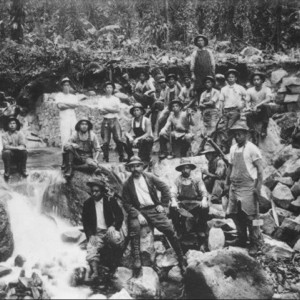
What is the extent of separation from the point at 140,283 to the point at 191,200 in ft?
3.63

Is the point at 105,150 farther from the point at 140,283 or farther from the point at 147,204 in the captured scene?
the point at 140,283

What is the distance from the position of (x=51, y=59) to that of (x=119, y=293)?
534cm

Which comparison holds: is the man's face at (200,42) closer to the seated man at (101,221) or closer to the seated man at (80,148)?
the seated man at (80,148)

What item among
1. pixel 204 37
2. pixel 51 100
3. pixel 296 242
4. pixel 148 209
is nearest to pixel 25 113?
pixel 51 100

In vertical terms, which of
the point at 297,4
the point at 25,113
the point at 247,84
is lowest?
the point at 25,113

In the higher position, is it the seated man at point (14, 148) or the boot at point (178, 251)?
the seated man at point (14, 148)

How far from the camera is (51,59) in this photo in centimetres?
819

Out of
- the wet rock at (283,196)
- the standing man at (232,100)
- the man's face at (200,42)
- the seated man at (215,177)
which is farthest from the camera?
the man's face at (200,42)

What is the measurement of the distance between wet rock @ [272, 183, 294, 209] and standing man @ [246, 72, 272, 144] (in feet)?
3.15

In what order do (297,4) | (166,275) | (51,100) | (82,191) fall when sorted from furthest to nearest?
(51,100), (297,4), (82,191), (166,275)

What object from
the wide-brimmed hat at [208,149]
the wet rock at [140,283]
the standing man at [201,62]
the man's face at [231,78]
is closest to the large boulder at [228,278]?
the wet rock at [140,283]

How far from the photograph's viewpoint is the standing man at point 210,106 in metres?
6.18

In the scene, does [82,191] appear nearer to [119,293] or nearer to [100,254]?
[100,254]

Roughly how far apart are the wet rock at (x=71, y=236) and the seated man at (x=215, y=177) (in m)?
1.69
